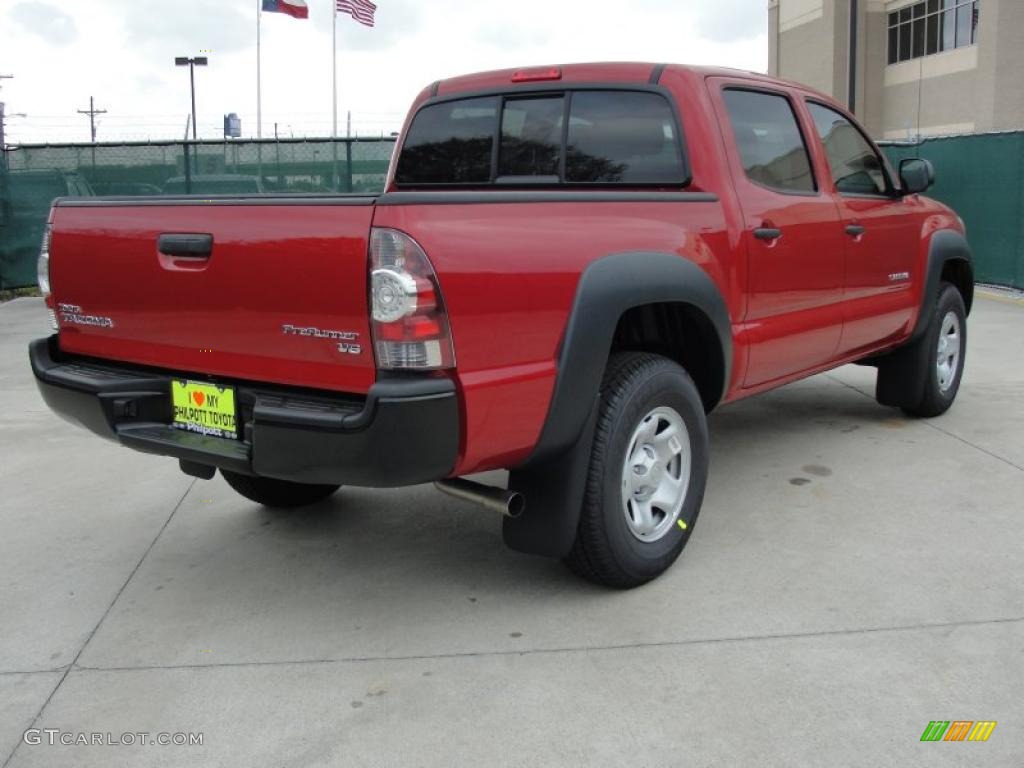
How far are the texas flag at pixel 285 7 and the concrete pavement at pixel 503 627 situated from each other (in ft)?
95.4

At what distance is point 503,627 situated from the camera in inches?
136

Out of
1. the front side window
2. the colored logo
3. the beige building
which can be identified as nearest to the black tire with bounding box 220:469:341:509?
the colored logo

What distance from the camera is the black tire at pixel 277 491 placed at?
4.49 metres

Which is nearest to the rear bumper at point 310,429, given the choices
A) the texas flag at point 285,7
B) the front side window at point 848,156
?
the front side window at point 848,156

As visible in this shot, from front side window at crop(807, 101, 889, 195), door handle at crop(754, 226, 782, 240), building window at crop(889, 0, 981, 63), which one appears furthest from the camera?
building window at crop(889, 0, 981, 63)

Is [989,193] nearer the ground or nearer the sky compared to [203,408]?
nearer the sky

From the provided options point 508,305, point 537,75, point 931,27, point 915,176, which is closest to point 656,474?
point 508,305

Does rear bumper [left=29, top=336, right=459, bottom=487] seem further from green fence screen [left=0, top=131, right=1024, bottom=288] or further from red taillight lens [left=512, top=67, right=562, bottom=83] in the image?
green fence screen [left=0, top=131, right=1024, bottom=288]

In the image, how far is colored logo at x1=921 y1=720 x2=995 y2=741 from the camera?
2707 mm

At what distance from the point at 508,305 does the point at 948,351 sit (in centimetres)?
425

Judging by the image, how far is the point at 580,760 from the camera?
2.64m

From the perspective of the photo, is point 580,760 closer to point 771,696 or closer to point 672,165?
point 771,696

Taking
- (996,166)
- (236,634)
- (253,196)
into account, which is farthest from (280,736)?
(996,166)

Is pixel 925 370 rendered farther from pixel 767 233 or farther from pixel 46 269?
pixel 46 269
